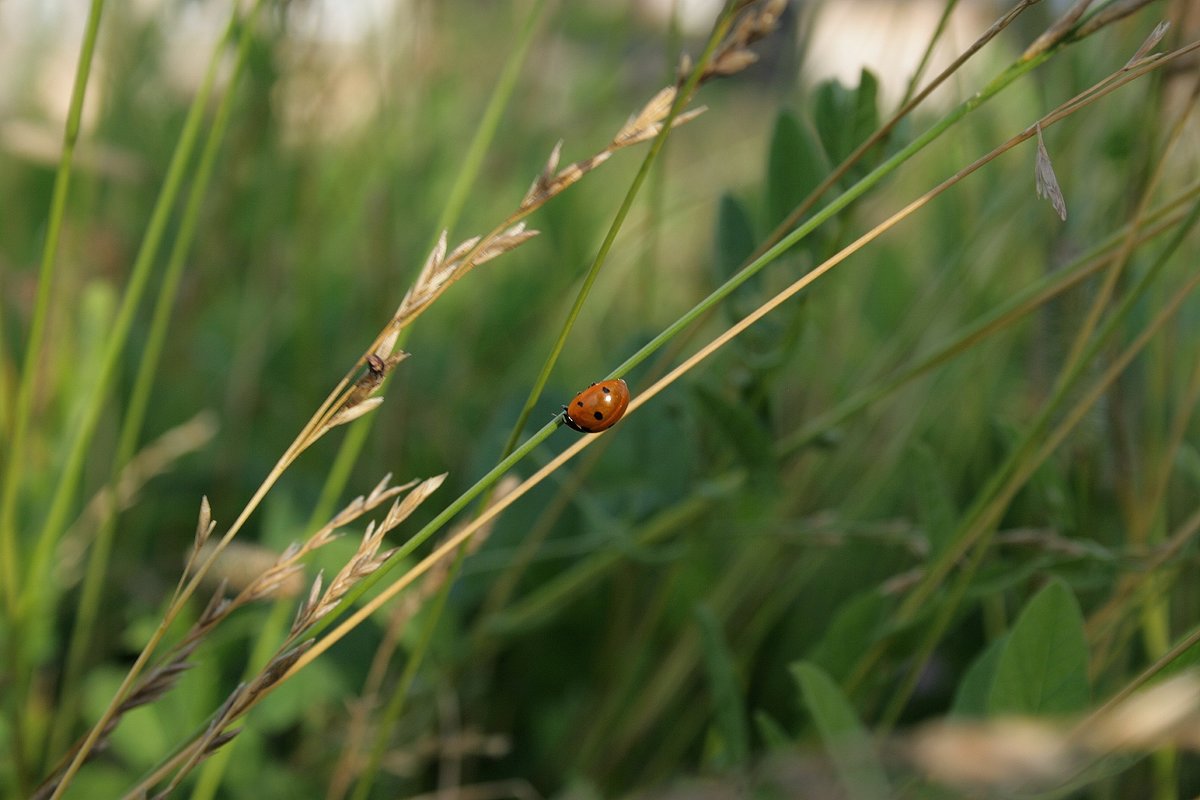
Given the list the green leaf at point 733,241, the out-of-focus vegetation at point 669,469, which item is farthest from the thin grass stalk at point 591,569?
the green leaf at point 733,241

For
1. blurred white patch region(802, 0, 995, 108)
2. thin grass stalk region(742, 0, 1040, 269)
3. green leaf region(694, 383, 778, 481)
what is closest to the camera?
thin grass stalk region(742, 0, 1040, 269)

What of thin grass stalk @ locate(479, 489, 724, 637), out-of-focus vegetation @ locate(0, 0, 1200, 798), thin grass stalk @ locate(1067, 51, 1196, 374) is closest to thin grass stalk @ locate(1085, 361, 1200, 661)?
out-of-focus vegetation @ locate(0, 0, 1200, 798)

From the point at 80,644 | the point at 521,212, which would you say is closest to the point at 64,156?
the point at 521,212

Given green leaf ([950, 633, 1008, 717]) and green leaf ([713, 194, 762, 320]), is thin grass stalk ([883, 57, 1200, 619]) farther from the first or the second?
green leaf ([713, 194, 762, 320])

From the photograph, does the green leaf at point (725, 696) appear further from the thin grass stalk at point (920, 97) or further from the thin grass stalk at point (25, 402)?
the thin grass stalk at point (25, 402)

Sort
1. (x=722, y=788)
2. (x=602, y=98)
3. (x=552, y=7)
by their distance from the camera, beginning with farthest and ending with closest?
(x=602, y=98), (x=552, y=7), (x=722, y=788)

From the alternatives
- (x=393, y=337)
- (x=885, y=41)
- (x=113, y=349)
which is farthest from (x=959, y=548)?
(x=885, y=41)

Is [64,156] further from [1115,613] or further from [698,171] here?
[698,171]
